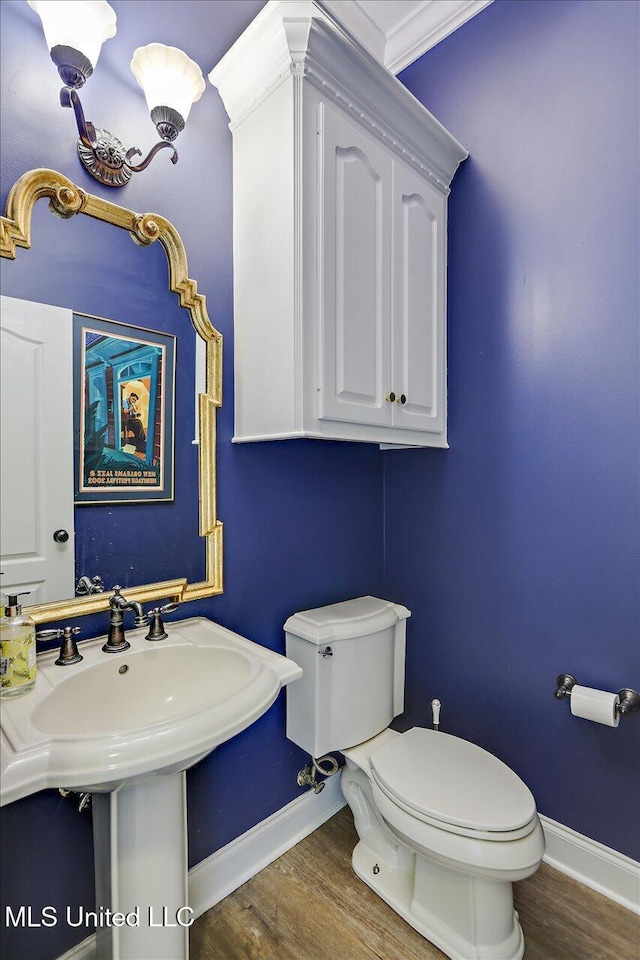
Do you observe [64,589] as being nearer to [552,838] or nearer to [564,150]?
[552,838]

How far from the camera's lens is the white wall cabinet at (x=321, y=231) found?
4.01 feet

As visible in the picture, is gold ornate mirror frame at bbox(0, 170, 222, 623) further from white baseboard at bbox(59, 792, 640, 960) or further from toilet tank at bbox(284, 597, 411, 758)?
white baseboard at bbox(59, 792, 640, 960)

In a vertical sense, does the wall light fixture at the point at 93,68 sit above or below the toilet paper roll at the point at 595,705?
above

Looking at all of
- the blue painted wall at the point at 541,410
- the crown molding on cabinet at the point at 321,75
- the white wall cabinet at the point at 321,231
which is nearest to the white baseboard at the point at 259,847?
the blue painted wall at the point at 541,410

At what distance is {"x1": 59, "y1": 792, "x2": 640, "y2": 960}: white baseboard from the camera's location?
4.35ft

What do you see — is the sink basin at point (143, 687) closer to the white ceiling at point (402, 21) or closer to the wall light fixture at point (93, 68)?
the wall light fixture at point (93, 68)

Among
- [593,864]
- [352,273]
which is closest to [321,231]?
[352,273]

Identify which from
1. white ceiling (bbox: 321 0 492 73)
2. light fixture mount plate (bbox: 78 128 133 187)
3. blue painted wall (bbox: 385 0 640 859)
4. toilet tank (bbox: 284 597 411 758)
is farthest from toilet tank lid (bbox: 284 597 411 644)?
white ceiling (bbox: 321 0 492 73)

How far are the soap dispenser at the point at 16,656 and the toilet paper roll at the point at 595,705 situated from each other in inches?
54.4

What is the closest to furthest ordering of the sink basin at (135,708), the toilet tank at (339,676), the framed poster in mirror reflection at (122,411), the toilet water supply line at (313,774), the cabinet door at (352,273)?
the sink basin at (135,708)
the framed poster in mirror reflection at (122,411)
the cabinet door at (352,273)
the toilet tank at (339,676)
the toilet water supply line at (313,774)

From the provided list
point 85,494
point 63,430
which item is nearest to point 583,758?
point 85,494

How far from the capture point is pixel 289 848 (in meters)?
1.54

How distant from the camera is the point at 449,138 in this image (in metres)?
1.54

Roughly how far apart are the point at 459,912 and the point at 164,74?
2200mm
